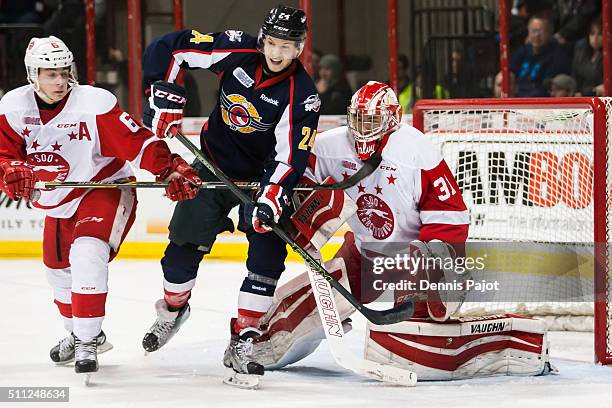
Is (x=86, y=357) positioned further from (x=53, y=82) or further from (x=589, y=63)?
(x=589, y=63)

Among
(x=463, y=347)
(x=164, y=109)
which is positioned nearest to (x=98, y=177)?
(x=164, y=109)

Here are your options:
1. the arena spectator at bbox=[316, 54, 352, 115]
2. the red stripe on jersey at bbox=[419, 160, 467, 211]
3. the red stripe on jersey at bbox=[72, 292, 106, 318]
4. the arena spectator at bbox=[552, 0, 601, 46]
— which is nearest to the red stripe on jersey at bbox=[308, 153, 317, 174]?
the red stripe on jersey at bbox=[419, 160, 467, 211]

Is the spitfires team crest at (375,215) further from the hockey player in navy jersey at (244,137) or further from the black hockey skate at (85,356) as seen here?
the black hockey skate at (85,356)

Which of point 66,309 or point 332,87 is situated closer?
point 66,309

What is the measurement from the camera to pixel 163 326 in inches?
156

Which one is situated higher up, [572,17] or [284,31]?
[572,17]

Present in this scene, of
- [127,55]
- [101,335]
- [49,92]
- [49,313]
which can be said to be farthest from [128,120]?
[127,55]

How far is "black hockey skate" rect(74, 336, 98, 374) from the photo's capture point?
3.54 meters

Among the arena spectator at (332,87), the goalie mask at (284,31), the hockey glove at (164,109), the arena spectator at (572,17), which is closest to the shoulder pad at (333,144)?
the goalie mask at (284,31)

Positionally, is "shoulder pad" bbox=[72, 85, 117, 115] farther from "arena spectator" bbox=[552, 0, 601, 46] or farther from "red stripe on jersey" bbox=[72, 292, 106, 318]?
"arena spectator" bbox=[552, 0, 601, 46]

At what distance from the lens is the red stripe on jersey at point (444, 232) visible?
3.65 meters

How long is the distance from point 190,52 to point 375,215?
0.75 metres

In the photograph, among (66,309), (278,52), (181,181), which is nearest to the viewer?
(278,52)

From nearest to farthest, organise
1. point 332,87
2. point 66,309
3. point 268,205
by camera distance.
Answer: point 268,205, point 66,309, point 332,87
